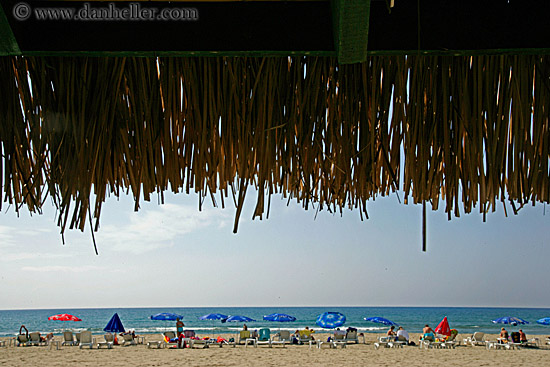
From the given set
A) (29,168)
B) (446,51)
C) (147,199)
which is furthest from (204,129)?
(446,51)

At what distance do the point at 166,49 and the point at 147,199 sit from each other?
42 cm

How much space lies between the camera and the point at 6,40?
53.7 inches

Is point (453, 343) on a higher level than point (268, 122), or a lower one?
lower

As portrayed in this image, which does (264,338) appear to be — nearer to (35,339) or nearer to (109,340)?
(109,340)

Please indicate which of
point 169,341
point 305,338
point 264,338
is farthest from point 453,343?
point 169,341

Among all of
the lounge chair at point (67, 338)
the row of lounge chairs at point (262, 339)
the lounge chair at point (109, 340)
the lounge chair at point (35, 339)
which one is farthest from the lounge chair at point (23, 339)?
the row of lounge chairs at point (262, 339)

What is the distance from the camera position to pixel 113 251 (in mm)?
69438

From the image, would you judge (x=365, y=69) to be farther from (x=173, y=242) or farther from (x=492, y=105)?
(x=173, y=242)

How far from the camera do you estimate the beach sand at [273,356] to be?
1120 cm

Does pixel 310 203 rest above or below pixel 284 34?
below

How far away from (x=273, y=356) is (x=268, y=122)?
1167 cm

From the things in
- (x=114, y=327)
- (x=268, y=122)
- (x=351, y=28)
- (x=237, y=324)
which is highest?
(x=351, y=28)

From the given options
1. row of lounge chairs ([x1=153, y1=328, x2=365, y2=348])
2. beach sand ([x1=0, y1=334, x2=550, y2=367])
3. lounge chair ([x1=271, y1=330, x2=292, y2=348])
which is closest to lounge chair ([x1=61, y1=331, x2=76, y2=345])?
beach sand ([x1=0, y1=334, x2=550, y2=367])

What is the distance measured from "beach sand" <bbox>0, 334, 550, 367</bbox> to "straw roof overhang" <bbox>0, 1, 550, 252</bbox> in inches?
396
